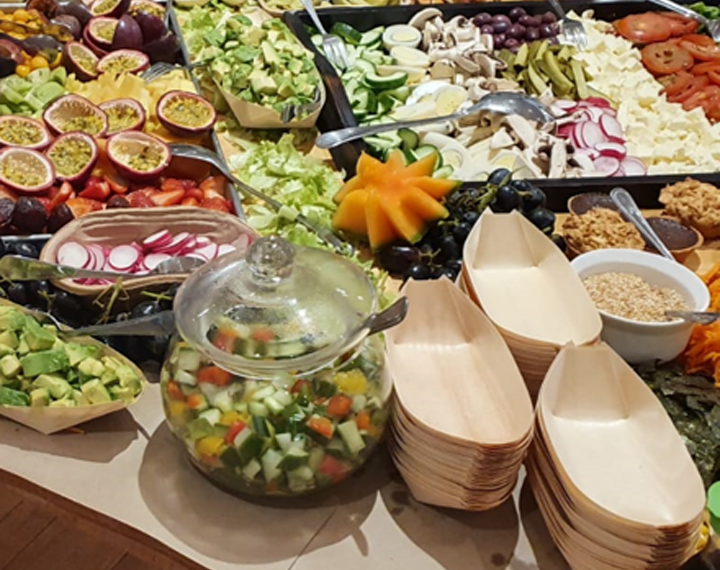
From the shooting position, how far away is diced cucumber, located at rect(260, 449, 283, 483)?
1.17m

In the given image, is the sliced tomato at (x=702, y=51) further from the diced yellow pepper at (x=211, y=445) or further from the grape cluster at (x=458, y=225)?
the diced yellow pepper at (x=211, y=445)

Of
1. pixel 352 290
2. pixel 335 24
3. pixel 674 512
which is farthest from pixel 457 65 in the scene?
pixel 674 512

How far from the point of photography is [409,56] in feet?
8.36

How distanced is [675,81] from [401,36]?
80 cm

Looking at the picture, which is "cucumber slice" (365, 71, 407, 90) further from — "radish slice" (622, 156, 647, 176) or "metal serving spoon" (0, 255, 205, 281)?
"metal serving spoon" (0, 255, 205, 281)

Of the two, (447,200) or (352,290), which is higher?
(352,290)

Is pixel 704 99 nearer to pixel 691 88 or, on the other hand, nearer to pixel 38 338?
pixel 691 88

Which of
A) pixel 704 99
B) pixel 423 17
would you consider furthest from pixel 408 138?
pixel 704 99

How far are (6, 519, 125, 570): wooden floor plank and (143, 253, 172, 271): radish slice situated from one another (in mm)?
594

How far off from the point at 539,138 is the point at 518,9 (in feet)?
2.66

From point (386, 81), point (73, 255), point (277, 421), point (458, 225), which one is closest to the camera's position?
point (277, 421)

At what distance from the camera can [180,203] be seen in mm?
1868

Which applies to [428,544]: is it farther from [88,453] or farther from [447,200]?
[447,200]

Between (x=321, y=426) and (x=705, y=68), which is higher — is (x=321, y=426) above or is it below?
above
